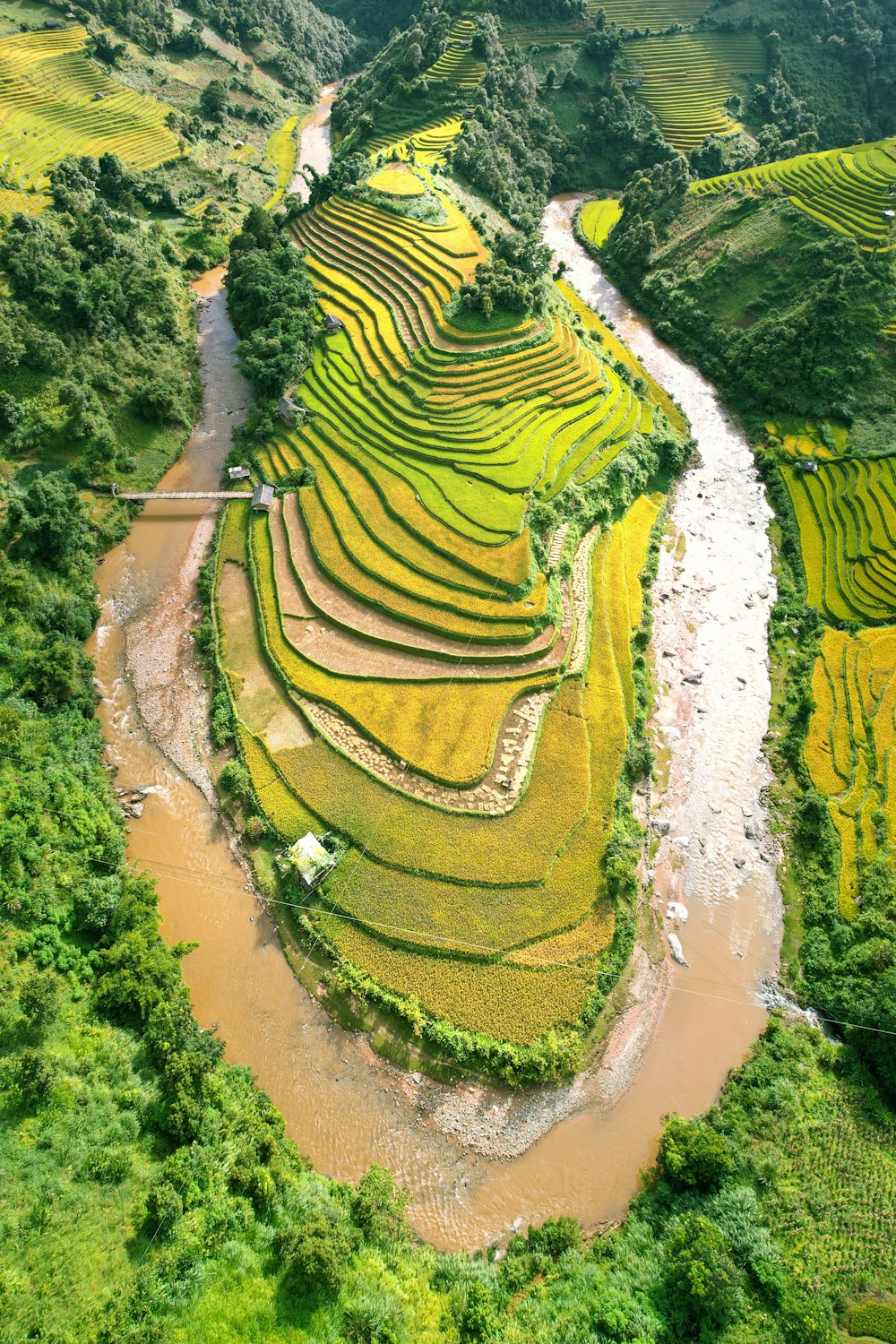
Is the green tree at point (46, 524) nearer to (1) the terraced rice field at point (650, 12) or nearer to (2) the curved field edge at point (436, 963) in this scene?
(2) the curved field edge at point (436, 963)

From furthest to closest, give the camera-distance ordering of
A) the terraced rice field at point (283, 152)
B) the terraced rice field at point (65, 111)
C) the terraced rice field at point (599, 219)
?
the terraced rice field at point (283, 152) < the terraced rice field at point (599, 219) < the terraced rice field at point (65, 111)

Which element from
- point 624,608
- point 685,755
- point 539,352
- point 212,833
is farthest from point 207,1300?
point 539,352

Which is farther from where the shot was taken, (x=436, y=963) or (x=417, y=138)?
(x=417, y=138)

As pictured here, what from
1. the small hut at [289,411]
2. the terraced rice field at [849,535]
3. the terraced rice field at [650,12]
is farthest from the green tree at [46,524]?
the terraced rice field at [650,12]

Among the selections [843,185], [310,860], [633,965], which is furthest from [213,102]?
[633,965]

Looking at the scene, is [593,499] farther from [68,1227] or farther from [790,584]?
[68,1227]

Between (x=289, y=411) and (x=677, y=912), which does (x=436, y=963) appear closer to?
(x=677, y=912)
